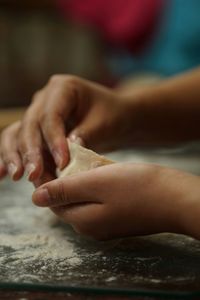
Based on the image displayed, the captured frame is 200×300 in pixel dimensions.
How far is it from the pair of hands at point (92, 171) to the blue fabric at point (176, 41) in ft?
2.80

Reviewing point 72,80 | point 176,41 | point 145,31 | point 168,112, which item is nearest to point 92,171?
point 72,80

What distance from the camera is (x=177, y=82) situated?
97 cm

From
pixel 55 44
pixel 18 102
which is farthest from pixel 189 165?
pixel 55 44

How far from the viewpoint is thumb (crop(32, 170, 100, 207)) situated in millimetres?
576

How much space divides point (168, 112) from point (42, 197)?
404 millimetres

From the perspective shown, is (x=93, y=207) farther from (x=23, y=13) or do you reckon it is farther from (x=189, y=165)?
(x=23, y=13)

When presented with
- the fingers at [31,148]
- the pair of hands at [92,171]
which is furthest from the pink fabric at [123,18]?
the fingers at [31,148]

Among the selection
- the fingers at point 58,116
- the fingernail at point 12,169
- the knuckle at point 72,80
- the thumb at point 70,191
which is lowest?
the fingernail at point 12,169

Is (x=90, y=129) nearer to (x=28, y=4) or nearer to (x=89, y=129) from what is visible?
(x=89, y=129)

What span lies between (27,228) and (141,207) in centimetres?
18

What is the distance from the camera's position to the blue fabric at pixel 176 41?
1.67m

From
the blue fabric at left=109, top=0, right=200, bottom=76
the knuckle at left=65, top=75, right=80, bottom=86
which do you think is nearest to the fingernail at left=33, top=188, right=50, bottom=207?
the knuckle at left=65, top=75, right=80, bottom=86

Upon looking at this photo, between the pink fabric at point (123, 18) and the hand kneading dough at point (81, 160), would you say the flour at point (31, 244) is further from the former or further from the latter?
the pink fabric at point (123, 18)

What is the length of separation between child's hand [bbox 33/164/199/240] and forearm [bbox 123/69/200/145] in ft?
1.05
